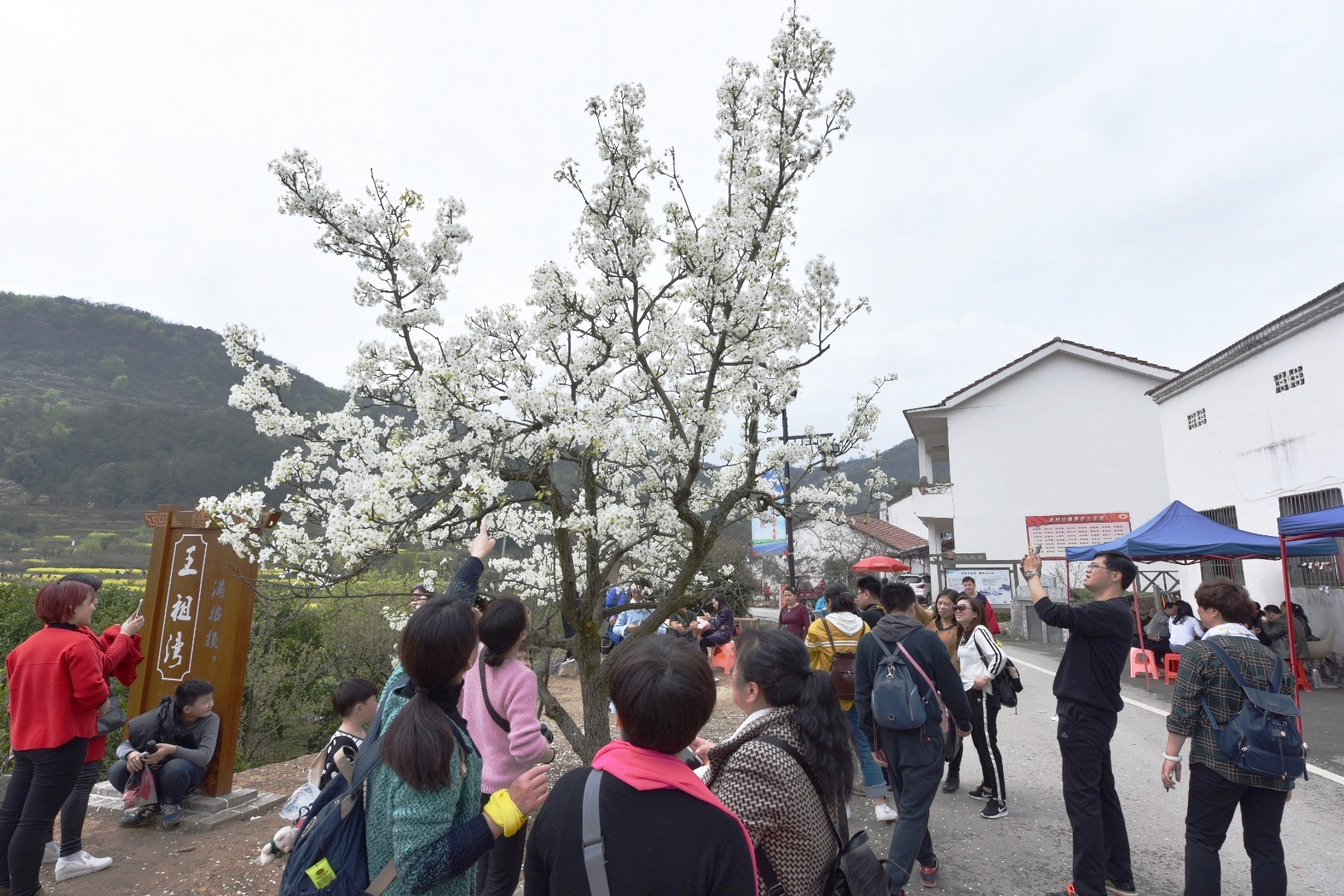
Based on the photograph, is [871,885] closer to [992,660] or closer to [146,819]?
[992,660]

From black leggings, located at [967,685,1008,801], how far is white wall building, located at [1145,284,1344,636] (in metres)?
9.73

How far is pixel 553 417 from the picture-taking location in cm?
513

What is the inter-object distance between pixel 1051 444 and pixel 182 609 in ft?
80.9

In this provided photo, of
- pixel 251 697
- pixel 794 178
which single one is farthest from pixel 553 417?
pixel 251 697

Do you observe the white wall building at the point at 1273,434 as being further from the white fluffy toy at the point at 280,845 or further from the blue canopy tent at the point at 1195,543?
the white fluffy toy at the point at 280,845

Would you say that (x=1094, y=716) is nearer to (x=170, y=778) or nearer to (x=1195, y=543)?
(x=170, y=778)

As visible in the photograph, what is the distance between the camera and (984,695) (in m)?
5.31

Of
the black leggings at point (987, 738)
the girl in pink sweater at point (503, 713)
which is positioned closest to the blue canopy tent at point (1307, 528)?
the black leggings at point (987, 738)

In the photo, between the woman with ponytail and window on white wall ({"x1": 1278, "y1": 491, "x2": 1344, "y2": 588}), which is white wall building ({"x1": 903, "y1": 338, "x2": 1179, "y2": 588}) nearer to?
window on white wall ({"x1": 1278, "y1": 491, "x2": 1344, "y2": 588})

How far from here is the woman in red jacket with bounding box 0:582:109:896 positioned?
146 inches

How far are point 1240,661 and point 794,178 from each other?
4.14 m

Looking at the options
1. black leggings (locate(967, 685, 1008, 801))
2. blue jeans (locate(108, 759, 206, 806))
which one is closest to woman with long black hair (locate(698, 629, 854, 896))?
black leggings (locate(967, 685, 1008, 801))

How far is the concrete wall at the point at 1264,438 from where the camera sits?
11.0 m

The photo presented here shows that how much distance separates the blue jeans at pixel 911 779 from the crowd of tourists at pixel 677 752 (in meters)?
0.01
